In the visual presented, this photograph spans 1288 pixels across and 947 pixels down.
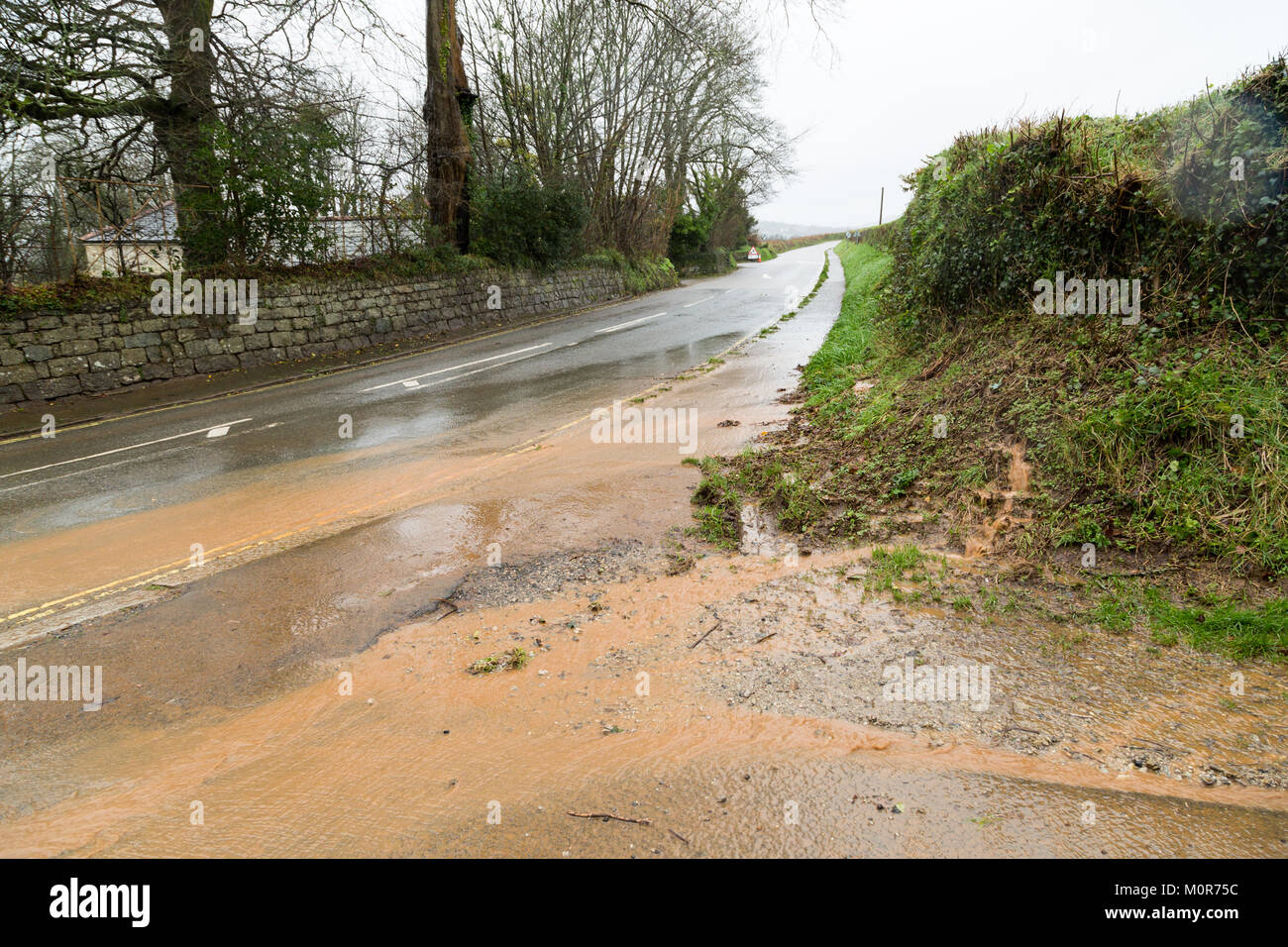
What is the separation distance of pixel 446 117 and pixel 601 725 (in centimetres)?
1796

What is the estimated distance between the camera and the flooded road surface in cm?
296

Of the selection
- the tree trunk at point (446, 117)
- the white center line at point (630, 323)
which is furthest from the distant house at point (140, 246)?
the white center line at point (630, 323)

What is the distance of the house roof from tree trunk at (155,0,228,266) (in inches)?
5.7

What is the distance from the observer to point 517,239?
21391 mm

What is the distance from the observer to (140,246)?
1281cm

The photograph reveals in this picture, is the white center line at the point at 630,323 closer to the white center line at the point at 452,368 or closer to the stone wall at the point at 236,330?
the white center line at the point at 452,368

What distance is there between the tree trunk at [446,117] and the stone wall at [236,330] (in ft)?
5.99

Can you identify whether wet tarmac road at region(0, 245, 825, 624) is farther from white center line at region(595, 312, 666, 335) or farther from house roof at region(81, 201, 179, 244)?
house roof at region(81, 201, 179, 244)

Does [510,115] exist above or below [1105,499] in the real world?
above

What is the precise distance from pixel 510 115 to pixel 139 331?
1508cm
